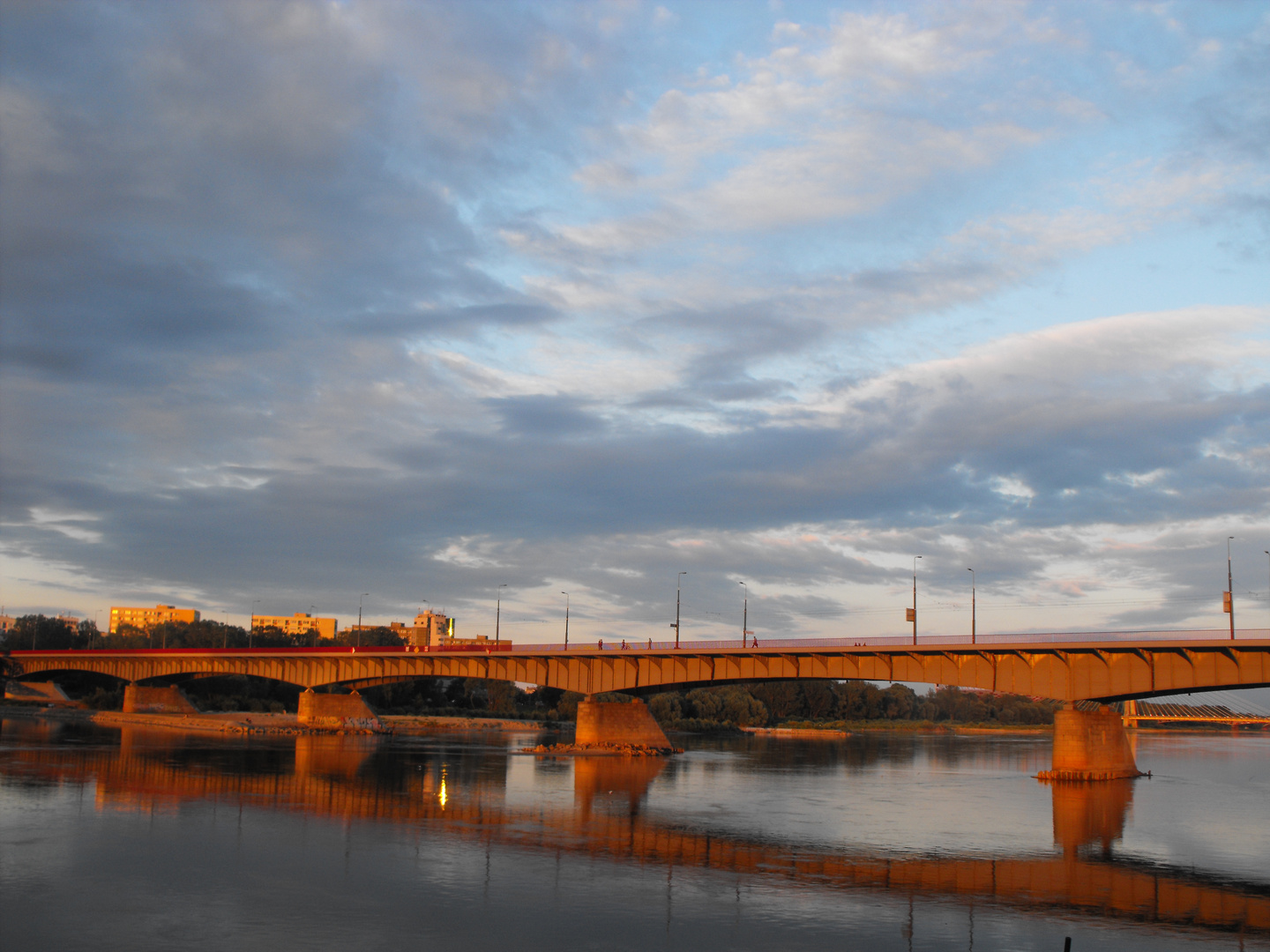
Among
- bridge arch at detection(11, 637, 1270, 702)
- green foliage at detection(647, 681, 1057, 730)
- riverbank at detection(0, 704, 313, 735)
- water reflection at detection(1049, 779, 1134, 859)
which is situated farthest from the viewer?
green foliage at detection(647, 681, 1057, 730)

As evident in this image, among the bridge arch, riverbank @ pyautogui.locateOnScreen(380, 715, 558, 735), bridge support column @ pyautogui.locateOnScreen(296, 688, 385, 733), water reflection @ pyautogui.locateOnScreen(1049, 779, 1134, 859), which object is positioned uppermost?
the bridge arch

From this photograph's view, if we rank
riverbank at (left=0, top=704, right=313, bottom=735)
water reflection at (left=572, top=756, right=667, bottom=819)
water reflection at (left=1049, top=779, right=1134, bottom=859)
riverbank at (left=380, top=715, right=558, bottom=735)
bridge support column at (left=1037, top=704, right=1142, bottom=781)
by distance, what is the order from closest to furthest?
water reflection at (left=1049, top=779, right=1134, bottom=859)
water reflection at (left=572, top=756, right=667, bottom=819)
bridge support column at (left=1037, top=704, right=1142, bottom=781)
riverbank at (left=0, top=704, right=313, bottom=735)
riverbank at (left=380, top=715, right=558, bottom=735)

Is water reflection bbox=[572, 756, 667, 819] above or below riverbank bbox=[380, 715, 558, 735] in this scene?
above

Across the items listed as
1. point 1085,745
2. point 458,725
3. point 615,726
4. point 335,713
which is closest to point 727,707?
point 458,725

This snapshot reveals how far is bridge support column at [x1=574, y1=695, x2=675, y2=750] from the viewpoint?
323 ft

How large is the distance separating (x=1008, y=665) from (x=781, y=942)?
5156 centimetres

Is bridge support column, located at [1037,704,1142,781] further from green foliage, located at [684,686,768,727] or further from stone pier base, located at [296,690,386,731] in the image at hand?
green foliage, located at [684,686,768,727]

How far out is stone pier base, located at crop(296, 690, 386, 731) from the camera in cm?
12262

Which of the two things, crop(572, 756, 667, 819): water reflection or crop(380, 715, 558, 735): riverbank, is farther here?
crop(380, 715, 558, 735): riverbank

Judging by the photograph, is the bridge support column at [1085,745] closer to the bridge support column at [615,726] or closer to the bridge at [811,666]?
the bridge at [811,666]

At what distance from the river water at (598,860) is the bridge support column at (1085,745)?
2.18 meters

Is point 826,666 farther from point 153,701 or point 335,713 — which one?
point 153,701

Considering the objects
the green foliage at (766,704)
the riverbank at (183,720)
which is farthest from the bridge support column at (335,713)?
the green foliage at (766,704)

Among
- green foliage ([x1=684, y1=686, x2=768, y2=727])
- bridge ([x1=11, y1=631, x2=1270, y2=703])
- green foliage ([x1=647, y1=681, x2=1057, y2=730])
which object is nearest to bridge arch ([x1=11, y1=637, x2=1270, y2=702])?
bridge ([x1=11, y1=631, x2=1270, y2=703])
